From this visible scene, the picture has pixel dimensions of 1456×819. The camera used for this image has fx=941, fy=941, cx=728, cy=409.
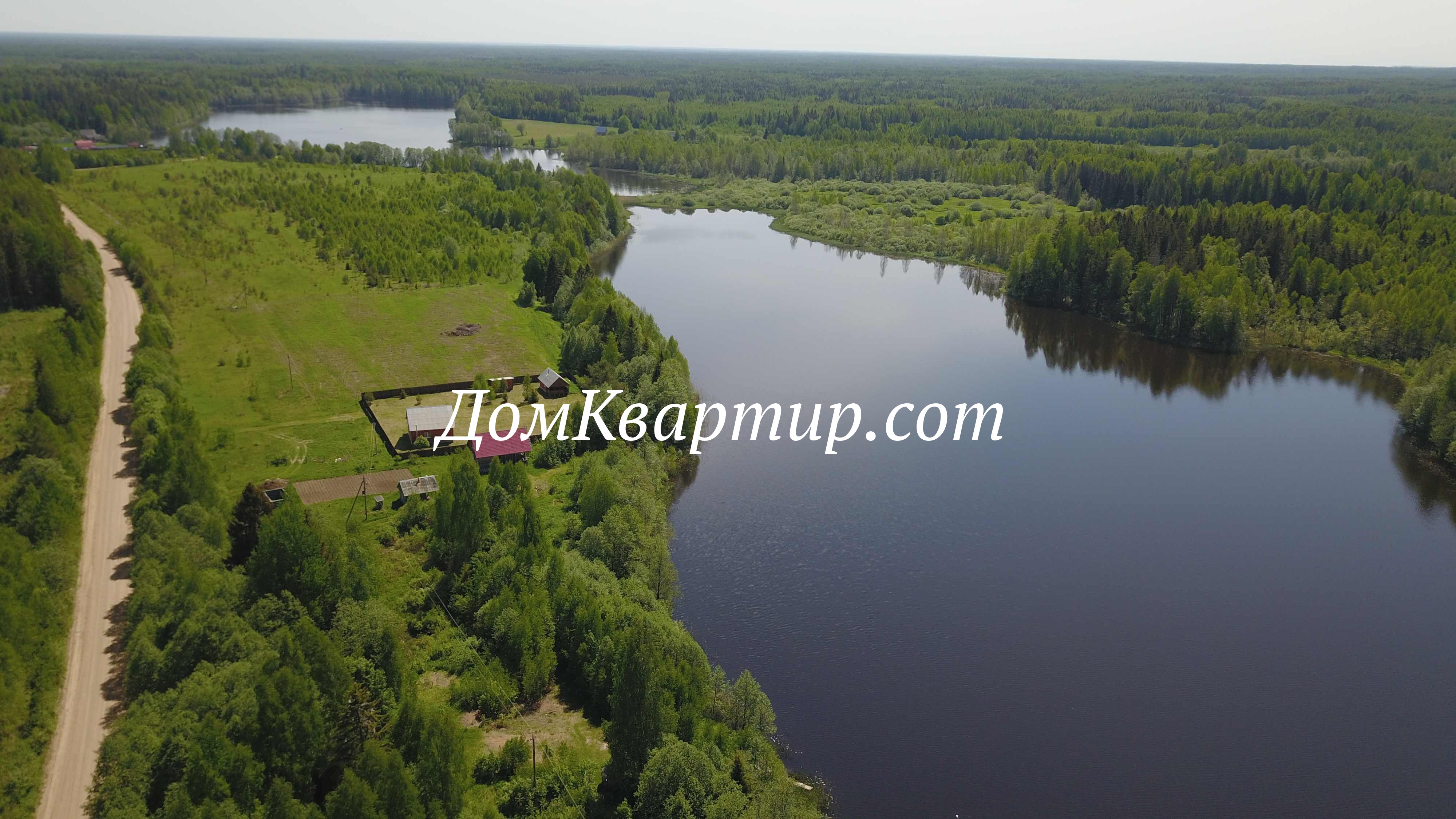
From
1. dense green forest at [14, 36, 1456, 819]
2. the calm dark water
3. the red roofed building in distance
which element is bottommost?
the calm dark water

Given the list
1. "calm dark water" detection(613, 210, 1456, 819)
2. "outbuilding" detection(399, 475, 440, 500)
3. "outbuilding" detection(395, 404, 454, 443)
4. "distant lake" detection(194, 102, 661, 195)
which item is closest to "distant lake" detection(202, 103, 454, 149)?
"distant lake" detection(194, 102, 661, 195)

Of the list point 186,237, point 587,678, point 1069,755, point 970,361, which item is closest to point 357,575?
point 587,678

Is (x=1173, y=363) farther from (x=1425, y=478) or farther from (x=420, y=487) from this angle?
(x=420, y=487)

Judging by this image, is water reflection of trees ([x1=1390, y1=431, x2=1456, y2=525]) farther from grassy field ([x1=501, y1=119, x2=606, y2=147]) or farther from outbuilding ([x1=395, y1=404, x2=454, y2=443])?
grassy field ([x1=501, y1=119, x2=606, y2=147])

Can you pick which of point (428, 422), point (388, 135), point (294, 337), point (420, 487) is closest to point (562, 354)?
point (428, 422)

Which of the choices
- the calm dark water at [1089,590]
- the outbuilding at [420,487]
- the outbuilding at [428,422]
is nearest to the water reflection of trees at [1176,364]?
the calm dark water at [1089,590]

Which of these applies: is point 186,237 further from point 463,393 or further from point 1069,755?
point 1069,755
